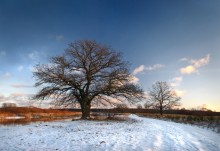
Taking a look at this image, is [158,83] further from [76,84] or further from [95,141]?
[95,141]

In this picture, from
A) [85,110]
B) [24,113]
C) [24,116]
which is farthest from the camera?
[24,113]

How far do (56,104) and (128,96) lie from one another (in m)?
9.04

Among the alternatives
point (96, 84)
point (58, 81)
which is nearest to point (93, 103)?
point (96, 84)

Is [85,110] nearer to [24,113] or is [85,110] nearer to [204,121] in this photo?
[204,121]

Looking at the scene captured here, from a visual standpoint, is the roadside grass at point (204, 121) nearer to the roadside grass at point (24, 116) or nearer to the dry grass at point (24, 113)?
the roadside grass at point (24, 116)

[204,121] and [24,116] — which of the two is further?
[24,116]

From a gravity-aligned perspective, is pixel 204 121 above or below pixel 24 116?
above

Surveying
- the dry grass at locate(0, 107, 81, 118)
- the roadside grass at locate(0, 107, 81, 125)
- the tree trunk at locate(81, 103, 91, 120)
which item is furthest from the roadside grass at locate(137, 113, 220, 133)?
the dry grass at locate(0, 107, 81, 118)

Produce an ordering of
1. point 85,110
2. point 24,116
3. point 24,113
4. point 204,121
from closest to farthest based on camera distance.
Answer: point 85,110
point 204,121
point 24,116
point 24,113

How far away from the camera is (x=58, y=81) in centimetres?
3084

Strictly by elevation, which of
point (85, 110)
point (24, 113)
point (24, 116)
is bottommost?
point (24, 116)

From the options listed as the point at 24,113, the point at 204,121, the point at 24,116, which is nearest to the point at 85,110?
the point at 204,121

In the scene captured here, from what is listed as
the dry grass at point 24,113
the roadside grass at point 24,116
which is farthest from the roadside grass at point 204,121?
the dry grass at point 24,113

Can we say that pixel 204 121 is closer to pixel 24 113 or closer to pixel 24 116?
pixel 24 116
